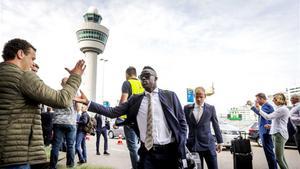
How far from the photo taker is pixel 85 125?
7.98 meters

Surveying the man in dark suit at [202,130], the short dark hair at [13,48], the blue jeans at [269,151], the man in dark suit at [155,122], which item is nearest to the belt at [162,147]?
the man in dark suit at [155,122]

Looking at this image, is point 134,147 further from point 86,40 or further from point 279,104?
point 86,40

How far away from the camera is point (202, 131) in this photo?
479cm

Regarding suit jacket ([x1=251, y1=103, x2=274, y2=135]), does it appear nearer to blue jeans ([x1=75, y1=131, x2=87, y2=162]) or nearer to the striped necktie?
the striped necktie

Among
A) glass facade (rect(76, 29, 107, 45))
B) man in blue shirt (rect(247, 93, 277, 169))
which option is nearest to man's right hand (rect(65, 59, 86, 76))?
man in blue shirt (rect(247, 93, 277, 169))

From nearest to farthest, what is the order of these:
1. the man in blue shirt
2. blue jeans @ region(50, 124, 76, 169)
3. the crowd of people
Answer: the crowd of people < blue jeans @ region(50, 124, 76, 169) < the man in blue shirt

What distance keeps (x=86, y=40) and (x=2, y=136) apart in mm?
73135

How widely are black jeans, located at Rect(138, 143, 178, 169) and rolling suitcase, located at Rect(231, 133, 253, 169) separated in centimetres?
328

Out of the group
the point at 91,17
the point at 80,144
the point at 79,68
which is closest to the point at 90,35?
the point at 91,17

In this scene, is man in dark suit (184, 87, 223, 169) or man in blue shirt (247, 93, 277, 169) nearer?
man in dark suit (184, 87, 223, 169)

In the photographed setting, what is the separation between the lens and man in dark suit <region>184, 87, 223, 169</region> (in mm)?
4688

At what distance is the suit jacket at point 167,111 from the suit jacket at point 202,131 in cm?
138

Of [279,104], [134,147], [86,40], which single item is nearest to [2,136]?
[134,147]

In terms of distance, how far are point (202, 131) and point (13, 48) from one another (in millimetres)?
3425
